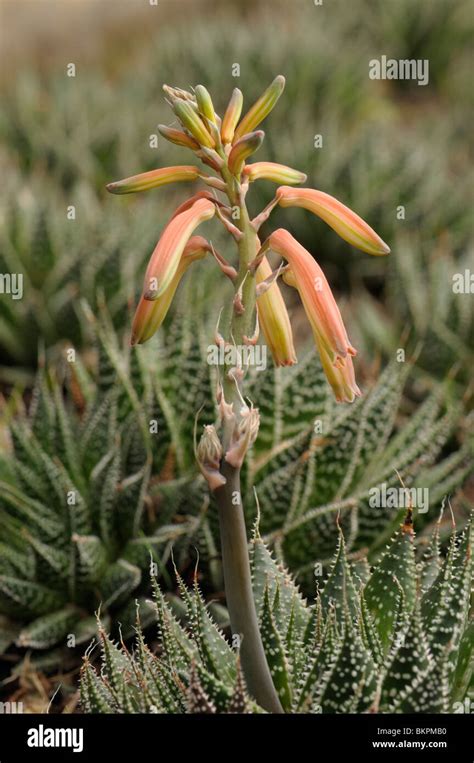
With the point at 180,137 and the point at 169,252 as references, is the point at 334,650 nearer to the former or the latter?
the point at 169,252

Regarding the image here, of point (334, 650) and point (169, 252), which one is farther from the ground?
point (169, 252)

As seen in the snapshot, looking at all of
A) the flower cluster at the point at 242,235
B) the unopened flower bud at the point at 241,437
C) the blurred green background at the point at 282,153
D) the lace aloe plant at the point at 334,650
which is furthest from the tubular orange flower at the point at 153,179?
the blurred green background at the point at 282,153

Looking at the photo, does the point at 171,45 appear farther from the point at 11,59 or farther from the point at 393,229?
the point at 393,229

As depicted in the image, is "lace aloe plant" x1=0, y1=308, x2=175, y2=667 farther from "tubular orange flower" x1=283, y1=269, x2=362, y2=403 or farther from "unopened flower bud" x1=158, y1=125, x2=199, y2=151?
"unopened flower bud" x1=158, y1=125, x2=199, y2=151

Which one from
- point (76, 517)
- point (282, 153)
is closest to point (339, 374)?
point (76, 517)

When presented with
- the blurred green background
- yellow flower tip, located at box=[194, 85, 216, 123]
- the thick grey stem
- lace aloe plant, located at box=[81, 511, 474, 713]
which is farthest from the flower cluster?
the blurred green background

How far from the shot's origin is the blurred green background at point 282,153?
2361 millimetres

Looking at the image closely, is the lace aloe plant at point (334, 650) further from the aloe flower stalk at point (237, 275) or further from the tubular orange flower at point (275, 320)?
the tubular orange flower at point (275, 320)

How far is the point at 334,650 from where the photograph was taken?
1080 millimetres

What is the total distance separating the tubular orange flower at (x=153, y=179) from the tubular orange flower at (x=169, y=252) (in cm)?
5

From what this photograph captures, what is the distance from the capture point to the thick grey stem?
950 millimetres

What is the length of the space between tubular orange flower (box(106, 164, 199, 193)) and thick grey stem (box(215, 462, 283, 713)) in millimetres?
320

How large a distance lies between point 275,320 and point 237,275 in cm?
10

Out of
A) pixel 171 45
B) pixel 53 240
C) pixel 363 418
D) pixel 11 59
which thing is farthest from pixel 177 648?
pixel 11 59
